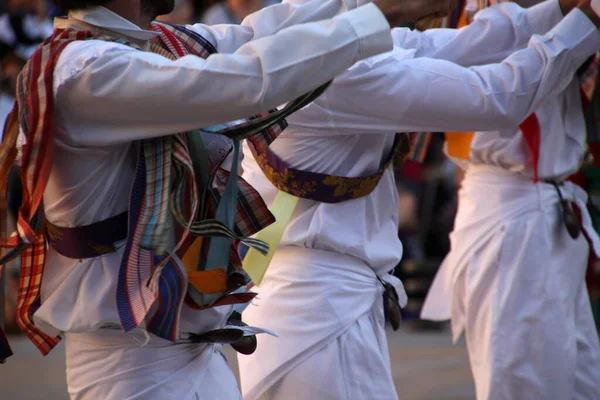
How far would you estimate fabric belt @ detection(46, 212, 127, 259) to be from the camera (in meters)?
1.99

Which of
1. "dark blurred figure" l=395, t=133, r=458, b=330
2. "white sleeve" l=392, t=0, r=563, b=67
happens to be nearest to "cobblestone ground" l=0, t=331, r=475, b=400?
"dark blurred figure" l=395, t=133, r=458, b=330

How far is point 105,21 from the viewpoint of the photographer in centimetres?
200

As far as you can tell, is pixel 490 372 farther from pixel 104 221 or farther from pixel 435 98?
pixel 104 221

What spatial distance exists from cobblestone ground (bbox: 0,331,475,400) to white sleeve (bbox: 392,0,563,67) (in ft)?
8.63

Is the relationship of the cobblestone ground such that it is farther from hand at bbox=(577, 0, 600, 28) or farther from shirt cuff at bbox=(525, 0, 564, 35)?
hand at bbox=(577, 0, 600, 28)

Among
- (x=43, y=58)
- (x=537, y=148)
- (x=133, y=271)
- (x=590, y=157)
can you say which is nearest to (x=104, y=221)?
(x=133, y=271)

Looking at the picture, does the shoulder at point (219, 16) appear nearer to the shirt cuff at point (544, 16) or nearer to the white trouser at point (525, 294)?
the white trouser at point (525, 294)

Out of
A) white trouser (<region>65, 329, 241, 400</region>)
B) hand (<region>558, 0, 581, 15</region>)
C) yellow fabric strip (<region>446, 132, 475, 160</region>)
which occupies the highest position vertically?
hand (<region>558, 0, 581, 15</region>)

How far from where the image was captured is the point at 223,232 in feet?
6.68

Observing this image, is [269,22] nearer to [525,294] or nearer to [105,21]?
[105,21]

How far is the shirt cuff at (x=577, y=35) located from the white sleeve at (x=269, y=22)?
718 mm

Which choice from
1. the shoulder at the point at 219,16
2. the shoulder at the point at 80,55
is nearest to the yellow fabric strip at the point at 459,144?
the shoulder at the point at 80,55

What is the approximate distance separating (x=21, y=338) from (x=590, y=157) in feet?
15.5

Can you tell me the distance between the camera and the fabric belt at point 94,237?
199 cm
